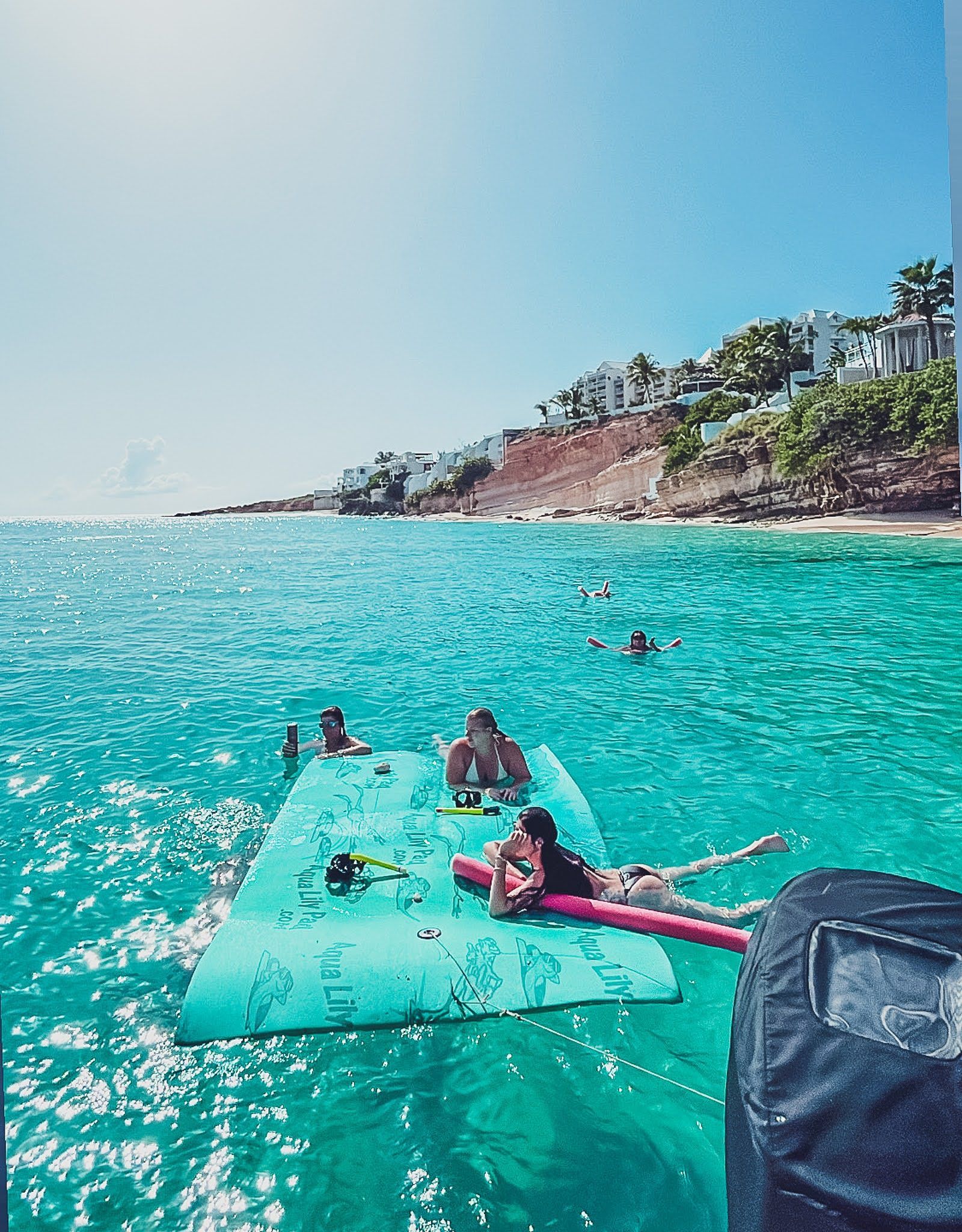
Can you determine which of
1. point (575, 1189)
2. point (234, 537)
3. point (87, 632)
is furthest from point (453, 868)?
point (234, 537)

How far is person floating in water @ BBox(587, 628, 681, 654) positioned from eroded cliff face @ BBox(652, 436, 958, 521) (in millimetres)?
24698

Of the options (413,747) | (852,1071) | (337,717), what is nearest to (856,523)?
(413,747)

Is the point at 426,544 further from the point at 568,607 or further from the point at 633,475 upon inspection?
the point at 568,607

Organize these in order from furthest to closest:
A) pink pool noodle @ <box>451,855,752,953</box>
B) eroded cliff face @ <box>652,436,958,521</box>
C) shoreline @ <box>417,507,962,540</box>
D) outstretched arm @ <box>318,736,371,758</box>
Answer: eroded cliff face @ <box>652,436,958,521</box>, shoreline @ <box>417,507,962,540</box>, outstretched arm @ <box>318,736,371,758</box>, pink pool noodle @ <box>451,855,752,953</box>

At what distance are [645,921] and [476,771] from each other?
283cm

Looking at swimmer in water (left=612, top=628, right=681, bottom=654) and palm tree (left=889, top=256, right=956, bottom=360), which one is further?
palm tree (left=889, top=256, right=956, bottom=360)

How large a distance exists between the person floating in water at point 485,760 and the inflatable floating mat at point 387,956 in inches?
51.1

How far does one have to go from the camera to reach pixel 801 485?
41.3 m

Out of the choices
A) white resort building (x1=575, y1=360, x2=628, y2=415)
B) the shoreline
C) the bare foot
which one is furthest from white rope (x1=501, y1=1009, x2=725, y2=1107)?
white resort building (x1=575, y1=360, x2=628, y2=415)

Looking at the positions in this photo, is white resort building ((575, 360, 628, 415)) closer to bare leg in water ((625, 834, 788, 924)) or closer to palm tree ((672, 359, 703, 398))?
palm tree ((672, 359, 703, 398))

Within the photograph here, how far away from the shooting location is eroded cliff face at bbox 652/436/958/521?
116 ft

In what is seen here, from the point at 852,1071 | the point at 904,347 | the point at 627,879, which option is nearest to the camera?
the point at 852,1071

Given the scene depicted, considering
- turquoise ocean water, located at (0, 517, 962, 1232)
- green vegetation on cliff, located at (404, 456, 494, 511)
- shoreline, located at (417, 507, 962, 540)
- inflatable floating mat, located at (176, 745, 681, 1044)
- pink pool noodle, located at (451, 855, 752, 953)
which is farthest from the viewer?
green vegetation on cliff, located at (404, 456, 494, 511)

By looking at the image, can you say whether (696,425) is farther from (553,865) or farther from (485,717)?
(553,865)
